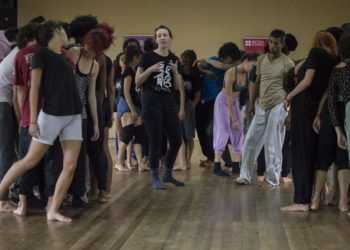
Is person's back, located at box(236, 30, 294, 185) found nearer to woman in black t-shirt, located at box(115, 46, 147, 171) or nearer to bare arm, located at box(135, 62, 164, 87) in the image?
bare arm, located at box(135, 62, 164, 87)

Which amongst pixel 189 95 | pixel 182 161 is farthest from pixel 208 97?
pixel 182 161

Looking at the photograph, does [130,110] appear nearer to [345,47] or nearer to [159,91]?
[159,91]

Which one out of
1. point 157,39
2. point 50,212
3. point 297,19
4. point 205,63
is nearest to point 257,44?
point 297,19

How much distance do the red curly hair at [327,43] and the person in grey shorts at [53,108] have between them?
1.69 m

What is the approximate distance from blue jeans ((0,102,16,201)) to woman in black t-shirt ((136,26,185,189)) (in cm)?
122

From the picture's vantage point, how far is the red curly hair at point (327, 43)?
441 centimetres

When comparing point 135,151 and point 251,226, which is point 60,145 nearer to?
point 251,226

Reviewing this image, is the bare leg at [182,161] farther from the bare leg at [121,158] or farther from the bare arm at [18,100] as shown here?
the bare arm at [18,100]

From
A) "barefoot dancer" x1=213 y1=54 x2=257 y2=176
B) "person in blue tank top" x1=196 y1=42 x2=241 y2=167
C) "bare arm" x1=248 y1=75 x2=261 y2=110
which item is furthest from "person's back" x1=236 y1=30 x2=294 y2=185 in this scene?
"person in blue tank top" x1=196 y1=42 x2=241 y2=167

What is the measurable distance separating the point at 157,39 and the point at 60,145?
5.03ft

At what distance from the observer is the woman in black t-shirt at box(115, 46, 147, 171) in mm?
6445

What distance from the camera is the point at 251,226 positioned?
3980 millimetres

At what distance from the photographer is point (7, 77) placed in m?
4.41

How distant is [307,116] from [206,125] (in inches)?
111
